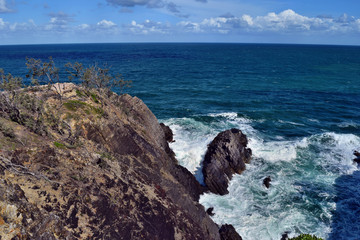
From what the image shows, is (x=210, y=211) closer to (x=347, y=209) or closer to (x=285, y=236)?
(x=285, y=236)

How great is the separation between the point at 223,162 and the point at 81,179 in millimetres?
21501

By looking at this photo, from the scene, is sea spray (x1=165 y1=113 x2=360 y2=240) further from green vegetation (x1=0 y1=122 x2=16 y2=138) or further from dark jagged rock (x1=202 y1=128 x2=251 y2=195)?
green vegetation (x1=0 y1=122 x2=16 y2=138)

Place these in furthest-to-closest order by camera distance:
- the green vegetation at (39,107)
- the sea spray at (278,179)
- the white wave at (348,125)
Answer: the white wave at (348,125), the sea spray at (278,179), the green vegetation at (39,107)

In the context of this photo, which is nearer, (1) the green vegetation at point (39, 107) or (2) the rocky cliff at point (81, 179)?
(2) the rocky cliff at point (81, 179)

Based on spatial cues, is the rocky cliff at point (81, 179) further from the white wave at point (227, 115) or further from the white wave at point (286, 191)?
the white wave at point (227, 115)

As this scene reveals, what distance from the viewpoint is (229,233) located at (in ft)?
73.4

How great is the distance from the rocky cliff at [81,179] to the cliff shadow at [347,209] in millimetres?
13851

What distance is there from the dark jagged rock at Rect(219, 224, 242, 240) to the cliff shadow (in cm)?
1010

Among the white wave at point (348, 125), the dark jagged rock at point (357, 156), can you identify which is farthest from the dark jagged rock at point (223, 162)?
the white wave at point (348, 125)

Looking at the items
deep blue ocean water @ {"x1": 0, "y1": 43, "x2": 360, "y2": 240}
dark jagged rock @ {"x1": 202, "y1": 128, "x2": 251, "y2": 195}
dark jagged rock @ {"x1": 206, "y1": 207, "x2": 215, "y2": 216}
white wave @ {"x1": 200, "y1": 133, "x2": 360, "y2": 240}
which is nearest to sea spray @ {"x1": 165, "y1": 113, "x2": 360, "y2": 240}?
white wave @ {"x1": 200, "y1": 133, "x2": 360, "y2": 240}

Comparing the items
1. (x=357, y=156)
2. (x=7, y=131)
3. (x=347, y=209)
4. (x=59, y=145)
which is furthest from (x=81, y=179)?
(x=357, y=156)

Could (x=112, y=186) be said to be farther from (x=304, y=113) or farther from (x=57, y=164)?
(x=304, y=113)

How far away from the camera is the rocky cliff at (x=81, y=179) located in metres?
12.1

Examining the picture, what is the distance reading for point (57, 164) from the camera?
49.4 feet
